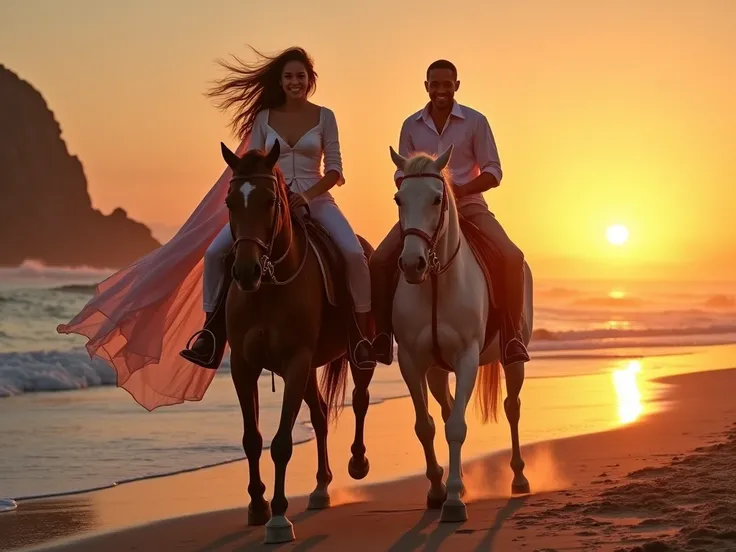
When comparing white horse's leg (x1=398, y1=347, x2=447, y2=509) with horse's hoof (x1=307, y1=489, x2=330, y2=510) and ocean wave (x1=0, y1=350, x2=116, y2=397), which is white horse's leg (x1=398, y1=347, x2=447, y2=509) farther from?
ocean wave (x1=0, y1=350, x2=116, y2=397)

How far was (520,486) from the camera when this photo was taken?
8438mm

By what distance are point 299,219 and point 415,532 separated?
212 cm

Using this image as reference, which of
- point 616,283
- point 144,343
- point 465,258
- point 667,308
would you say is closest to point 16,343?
point 144,343

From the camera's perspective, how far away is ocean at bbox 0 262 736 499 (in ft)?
31.6

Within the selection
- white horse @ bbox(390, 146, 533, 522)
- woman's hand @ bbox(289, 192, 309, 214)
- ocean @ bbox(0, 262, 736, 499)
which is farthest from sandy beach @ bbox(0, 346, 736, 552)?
woman's hand @ bbox(289, 192, 309, 214)

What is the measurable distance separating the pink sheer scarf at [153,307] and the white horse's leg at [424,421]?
191 cm

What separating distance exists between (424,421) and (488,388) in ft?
6.94

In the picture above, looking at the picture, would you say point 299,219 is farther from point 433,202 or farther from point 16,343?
point 16,343

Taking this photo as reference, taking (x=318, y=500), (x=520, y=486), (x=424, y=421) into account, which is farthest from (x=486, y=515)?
(x=318, y=500)

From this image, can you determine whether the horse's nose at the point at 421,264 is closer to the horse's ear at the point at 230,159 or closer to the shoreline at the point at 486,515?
the horse's ear at the point at 230,159

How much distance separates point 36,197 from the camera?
87375 millimetres

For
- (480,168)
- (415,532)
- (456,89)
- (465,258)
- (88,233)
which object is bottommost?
(415,532)

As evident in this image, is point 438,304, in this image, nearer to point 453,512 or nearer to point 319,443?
point 453,512

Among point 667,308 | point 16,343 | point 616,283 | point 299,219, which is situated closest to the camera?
point 299,219
